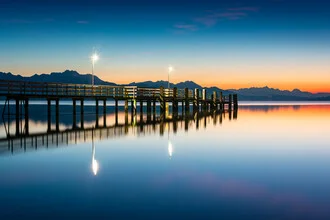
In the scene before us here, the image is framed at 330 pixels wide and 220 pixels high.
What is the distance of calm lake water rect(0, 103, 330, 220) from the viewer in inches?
363

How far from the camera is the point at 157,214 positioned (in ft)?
29.3

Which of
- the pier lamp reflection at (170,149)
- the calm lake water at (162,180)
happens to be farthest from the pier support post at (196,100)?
the calm lake water at (162,180)

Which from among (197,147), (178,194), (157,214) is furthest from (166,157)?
(157,214)

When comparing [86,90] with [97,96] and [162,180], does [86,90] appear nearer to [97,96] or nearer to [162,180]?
[97,96]

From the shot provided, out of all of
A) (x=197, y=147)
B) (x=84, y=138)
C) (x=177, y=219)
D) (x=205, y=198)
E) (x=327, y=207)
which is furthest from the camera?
(x=84, y=138)

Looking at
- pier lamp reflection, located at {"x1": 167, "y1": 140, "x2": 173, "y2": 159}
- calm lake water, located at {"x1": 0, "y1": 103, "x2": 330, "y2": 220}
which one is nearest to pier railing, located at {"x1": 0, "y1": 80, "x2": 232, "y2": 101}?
calm lake water, located at {"x1": 0, "y1": 103, "x2": 330, "y2": 220}

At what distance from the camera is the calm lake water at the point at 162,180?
30.2ft

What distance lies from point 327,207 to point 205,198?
2.83 metres

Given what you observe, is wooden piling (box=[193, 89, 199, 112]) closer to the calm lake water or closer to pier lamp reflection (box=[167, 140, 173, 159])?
pier lamp reflection (box=[167, 140, 173, 159])

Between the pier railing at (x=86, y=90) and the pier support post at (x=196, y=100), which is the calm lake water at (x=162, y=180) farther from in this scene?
the pier support post at (x=196, y=100)

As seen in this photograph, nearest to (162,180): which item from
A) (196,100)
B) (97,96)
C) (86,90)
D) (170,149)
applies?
(170,149)

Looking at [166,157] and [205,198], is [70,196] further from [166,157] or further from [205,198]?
[166,157]

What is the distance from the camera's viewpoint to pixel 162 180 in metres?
12.5

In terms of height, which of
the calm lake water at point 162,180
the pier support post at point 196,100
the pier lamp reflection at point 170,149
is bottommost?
the pier lamp reflection at point 170,149
